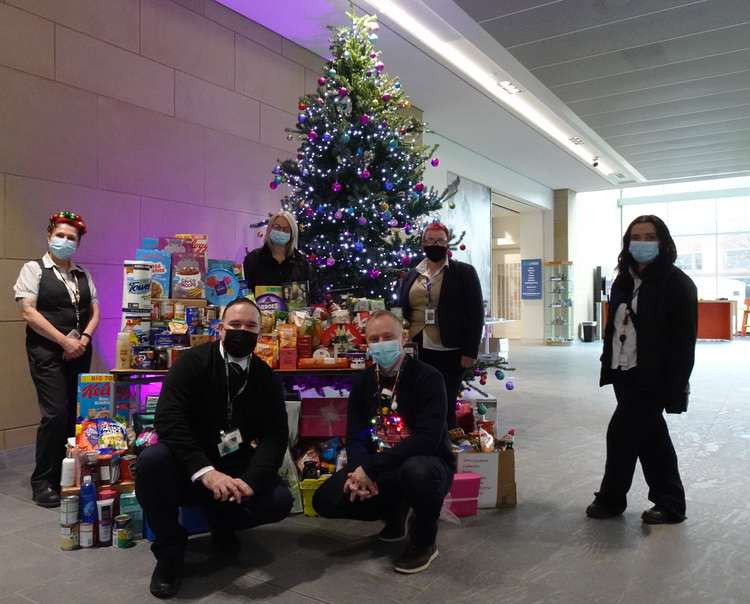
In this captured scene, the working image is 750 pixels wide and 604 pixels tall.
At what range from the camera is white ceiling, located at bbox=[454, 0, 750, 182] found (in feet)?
17.3

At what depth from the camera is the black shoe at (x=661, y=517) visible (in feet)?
9.28

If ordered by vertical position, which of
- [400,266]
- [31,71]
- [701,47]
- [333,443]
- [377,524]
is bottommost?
[377,524]

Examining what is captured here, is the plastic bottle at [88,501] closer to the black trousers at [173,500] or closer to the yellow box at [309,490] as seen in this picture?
the black trousers at [173,500]

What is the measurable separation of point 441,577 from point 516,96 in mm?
7490

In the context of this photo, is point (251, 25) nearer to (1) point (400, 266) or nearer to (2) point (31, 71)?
(2) point (31, 71)

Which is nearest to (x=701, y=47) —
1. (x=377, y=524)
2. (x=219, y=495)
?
(x=377, y=524)

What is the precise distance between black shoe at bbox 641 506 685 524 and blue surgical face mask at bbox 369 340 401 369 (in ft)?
5.01

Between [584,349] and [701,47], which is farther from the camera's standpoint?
[584,349]

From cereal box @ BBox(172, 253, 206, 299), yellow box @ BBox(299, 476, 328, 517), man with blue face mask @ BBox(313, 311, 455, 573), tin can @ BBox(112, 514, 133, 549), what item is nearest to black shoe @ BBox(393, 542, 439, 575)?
man with blue face mask @ BBox(313, 311, 455, 573)

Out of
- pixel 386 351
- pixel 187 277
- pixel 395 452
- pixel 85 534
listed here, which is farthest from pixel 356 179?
pixel 85 534

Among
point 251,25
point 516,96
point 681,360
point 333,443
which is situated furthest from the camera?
point 516,96

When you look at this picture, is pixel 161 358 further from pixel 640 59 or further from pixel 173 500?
pixel 640 59

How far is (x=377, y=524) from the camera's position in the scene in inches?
112

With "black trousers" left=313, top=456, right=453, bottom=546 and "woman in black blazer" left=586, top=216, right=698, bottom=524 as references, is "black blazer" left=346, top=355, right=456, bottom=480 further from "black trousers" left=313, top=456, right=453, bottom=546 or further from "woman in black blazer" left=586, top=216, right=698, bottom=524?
"woman in black blazer" left=586, top=216, right=698, bottom=524
